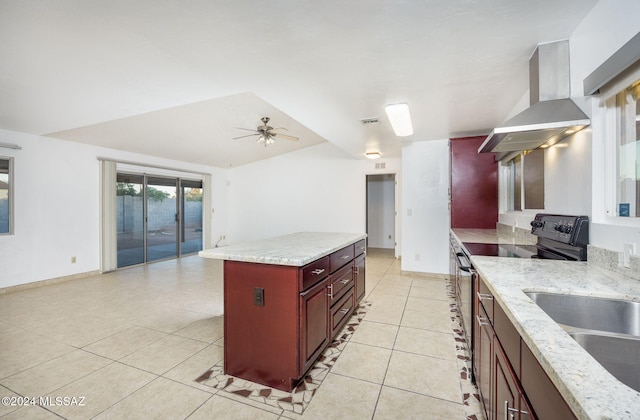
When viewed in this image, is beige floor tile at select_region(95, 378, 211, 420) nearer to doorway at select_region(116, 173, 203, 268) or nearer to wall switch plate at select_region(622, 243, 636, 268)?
wall switch plate at select_region(622, 243, 636, 268)

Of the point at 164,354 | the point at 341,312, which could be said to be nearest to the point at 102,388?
the point at 164,354

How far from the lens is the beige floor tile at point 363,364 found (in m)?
1.95

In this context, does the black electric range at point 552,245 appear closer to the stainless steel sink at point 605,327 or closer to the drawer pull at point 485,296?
the drawer pull at point 485,296

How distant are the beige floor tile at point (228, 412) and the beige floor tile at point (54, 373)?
1073 mm

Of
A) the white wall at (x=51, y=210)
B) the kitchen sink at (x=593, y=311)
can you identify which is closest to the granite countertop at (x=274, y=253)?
the kitchen sink at (x=593, y=311)

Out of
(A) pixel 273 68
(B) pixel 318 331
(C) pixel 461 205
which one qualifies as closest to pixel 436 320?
(B) pixel 318 331

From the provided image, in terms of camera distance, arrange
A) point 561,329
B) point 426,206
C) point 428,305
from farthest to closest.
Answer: point 426,206 < point 428,305 < point 561,329

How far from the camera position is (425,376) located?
6.34ft

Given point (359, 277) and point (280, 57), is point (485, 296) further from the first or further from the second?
point (280, 57)

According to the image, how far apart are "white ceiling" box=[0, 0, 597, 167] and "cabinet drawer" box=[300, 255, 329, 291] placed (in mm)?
1559

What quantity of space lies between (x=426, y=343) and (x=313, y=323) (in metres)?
1.16

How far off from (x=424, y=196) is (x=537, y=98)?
2.75 meters

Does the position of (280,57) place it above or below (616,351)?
above

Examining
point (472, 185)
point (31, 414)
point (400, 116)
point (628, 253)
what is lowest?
point (31, 414)
